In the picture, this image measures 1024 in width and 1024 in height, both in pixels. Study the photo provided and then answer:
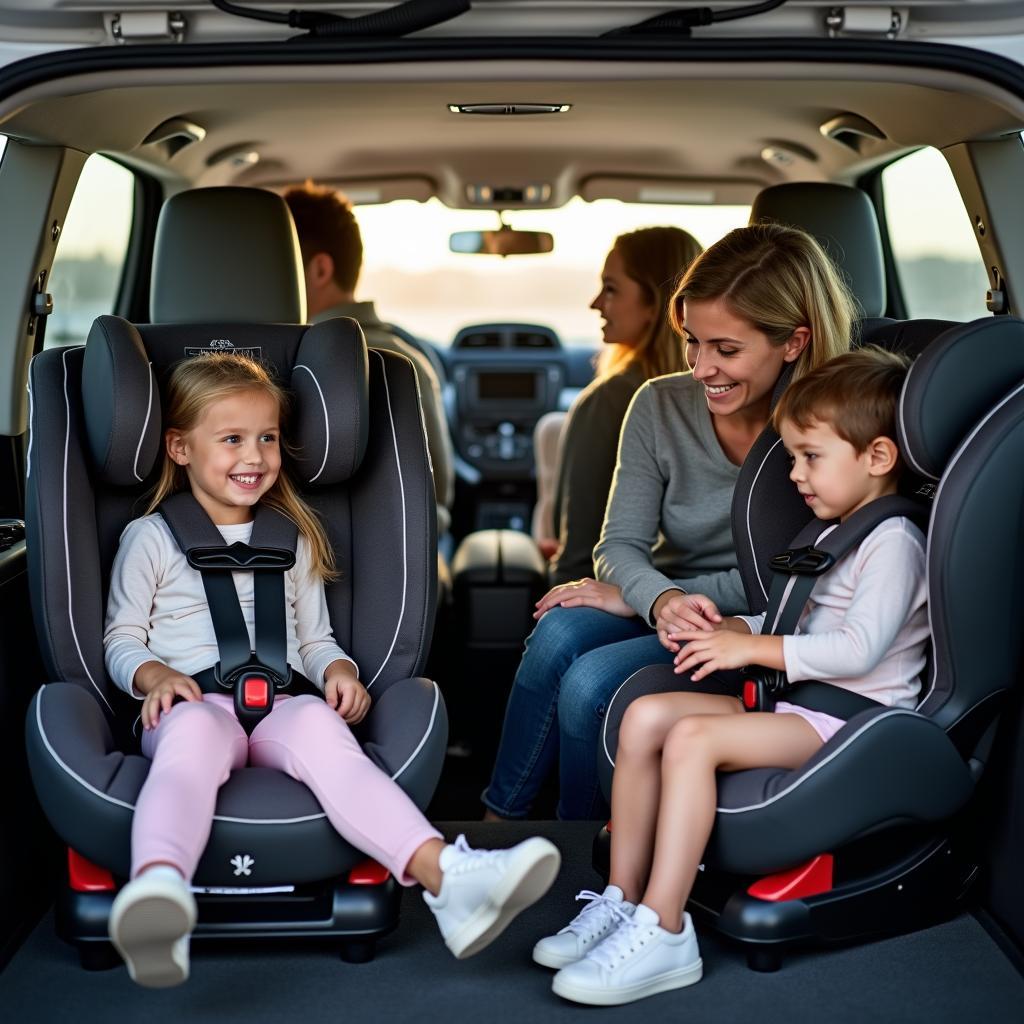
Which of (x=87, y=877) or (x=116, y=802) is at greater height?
(x=116, y=802)

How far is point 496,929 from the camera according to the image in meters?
2.23

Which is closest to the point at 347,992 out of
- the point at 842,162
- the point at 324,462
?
the point at 324,462

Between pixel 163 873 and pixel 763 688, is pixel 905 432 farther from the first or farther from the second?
pixel 163 873

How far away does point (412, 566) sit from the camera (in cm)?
283

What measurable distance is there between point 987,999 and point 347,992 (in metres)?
1.10

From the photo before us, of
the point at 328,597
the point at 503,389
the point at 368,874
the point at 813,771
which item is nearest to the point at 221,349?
the point at 328,597

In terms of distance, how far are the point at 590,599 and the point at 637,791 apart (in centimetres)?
72

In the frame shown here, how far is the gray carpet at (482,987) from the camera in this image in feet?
7.66

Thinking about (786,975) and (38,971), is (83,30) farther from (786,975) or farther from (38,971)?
(786,975)

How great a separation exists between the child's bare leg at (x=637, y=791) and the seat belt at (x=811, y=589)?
0.34 feet

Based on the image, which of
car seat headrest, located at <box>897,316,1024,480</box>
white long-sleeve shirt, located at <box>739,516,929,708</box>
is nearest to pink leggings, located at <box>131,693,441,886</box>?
white long-sleeve shirt, located at <box>739,516,929,708</box>

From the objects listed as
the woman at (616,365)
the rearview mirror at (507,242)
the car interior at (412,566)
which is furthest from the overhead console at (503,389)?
the car interior at (412,566)

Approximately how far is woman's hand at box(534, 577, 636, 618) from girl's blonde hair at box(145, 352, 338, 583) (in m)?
0.58

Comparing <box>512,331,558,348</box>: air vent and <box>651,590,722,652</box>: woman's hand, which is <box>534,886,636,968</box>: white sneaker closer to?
<box>651,590,722,652</box>: woman's hand
